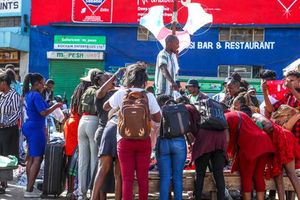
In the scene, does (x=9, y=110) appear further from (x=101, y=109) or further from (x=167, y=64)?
(x=167, y=64)

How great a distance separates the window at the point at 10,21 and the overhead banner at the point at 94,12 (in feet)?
8.71

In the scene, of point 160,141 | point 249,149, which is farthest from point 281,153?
point 160,141

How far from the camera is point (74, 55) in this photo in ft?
76.4

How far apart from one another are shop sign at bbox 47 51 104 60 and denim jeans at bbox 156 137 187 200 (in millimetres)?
16559

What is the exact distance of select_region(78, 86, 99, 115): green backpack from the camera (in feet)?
23.8

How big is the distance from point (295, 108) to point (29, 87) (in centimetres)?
398

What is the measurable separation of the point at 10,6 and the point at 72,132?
1765 cm

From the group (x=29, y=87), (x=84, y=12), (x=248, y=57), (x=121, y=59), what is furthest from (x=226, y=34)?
(x=29, y=87)

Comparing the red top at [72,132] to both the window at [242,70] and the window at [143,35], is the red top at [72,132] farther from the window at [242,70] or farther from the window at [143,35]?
the window at [143,35]

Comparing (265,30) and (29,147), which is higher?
(265,30)

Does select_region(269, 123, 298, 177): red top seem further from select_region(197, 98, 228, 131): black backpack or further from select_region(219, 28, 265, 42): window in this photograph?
select_region(219, 28, 265, 42): window

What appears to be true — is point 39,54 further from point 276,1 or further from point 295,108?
point 295,108

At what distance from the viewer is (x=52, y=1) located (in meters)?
24.1

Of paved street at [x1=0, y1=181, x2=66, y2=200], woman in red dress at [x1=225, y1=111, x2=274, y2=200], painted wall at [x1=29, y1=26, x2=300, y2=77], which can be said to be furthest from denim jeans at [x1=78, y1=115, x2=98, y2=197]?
painted wall at [x1=29, y1=26, x2=300, y2=77]
